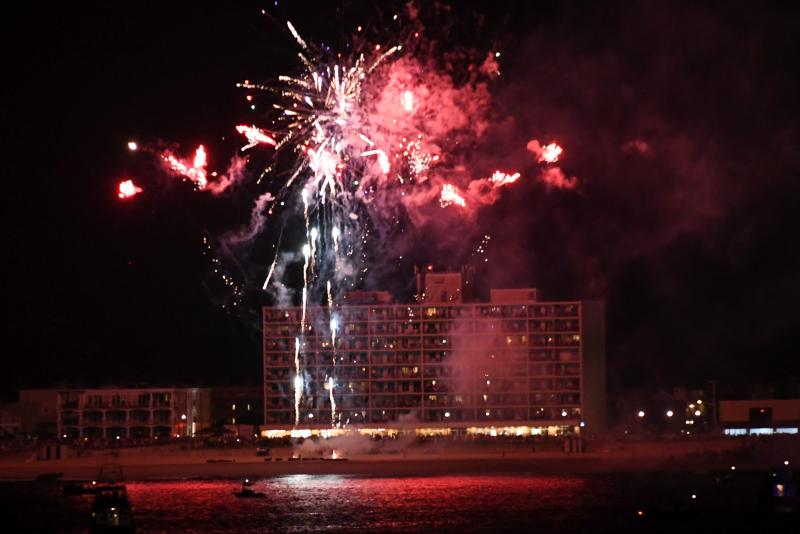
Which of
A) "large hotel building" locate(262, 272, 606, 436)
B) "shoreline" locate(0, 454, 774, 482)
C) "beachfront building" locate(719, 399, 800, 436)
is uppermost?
"large hotel building" locate(262, 272, 606, 436)

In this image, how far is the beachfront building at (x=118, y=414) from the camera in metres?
95.8

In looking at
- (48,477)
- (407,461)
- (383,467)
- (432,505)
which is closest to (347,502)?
(432,505)

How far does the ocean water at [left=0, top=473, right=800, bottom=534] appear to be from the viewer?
58.8 m

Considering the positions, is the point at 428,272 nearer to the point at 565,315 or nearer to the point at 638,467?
the point at 565,315

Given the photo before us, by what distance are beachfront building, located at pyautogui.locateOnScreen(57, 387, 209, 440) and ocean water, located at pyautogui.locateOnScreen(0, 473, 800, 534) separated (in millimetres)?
18602

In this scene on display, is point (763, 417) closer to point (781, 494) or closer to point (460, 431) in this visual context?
point (460, 431)

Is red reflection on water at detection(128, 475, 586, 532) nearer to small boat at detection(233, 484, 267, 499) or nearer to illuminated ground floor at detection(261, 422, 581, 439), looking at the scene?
small boat at detection(233, 484, 267, 499)

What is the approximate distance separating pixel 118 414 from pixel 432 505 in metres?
39.6

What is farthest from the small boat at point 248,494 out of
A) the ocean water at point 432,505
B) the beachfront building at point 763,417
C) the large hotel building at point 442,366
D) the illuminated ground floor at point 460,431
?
the beachfront building at point 763,417

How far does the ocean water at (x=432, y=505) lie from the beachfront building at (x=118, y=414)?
61.0 feet

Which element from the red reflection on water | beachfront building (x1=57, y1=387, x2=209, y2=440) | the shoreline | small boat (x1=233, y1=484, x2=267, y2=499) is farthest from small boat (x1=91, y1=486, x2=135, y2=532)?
beachfront building (x1=57, y1=387, x2=209, y2=440)

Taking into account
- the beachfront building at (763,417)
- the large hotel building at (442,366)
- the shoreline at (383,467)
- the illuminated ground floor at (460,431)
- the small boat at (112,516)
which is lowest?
the small boat at (112,516)

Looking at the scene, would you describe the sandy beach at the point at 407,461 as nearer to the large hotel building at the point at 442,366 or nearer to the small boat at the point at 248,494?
the large hotel building at the point at 442,366

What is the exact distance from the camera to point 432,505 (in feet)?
211
